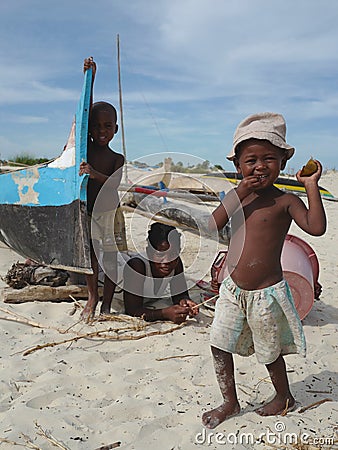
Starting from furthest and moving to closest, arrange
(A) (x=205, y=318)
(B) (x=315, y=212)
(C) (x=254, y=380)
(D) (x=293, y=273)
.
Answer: (A) (x=205, y=318) → (D) (x=293, y=273) → (C) (x=254, y=380) → (B) (x=315, y=212)

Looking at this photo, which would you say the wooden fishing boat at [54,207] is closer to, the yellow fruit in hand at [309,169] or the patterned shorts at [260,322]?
the patterned shorts at [260,322]

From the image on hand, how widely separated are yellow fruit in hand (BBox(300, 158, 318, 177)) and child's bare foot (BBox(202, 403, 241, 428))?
113 centimetres

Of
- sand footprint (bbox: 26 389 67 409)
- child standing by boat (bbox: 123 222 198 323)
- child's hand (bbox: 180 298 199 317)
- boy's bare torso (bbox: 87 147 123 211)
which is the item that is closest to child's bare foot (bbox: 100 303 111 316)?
child standing by boat (bbox: 123 222 198 323)

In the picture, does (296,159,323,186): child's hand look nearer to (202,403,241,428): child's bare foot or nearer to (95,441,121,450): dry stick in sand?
(202,403,241,428): child's bare foot

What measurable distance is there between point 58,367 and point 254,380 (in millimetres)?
1129

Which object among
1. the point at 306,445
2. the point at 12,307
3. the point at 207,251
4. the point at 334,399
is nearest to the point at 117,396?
the point at 306,445

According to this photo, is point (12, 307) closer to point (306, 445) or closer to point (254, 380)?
point (254, 380)

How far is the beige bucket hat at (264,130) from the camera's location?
1.99 metres

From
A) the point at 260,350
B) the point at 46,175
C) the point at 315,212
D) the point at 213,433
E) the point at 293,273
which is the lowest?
the point at 213,433

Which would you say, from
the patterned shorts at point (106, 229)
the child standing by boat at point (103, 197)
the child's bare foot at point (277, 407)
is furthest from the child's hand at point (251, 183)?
the patterned shorts at point (106, 229)

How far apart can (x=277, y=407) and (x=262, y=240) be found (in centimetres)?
80

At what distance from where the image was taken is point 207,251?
6312mm

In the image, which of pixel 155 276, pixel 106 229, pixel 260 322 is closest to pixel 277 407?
pixel 260 322

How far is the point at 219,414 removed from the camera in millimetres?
2162
